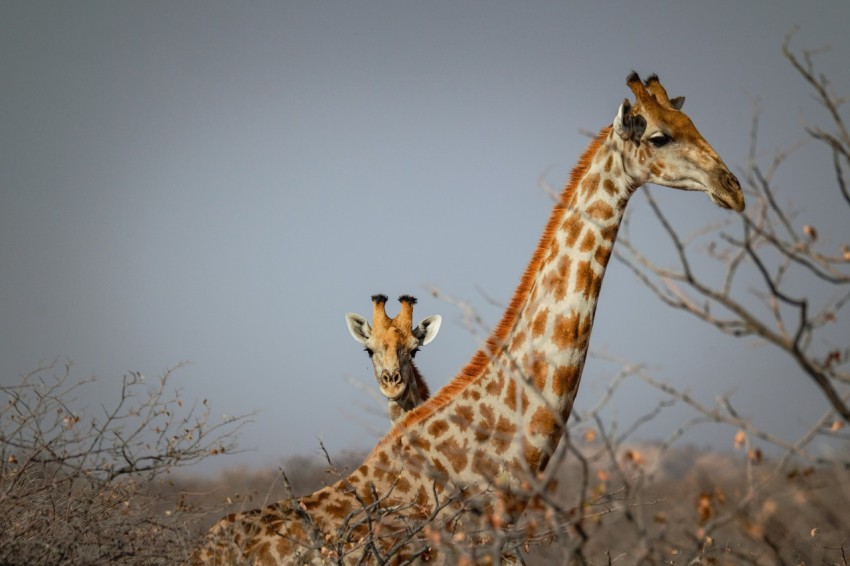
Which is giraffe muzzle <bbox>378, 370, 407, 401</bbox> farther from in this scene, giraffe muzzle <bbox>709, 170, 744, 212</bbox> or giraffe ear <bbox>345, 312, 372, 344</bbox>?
giraffe muzzle <bbox>709, 170, 744, 212</bbox>

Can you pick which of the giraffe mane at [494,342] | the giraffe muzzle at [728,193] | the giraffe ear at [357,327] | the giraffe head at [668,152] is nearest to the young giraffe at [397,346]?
the giraffe ear at [357,327]

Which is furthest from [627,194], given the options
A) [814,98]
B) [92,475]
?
[92,475]

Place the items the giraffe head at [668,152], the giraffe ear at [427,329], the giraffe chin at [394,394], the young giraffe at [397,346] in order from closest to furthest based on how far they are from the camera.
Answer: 1. the giraffe head at [668,152]
2. the giraffe chin at [394,394]
3. the young giraffe at [397,346]
4. the giraffe ear at [427,329]

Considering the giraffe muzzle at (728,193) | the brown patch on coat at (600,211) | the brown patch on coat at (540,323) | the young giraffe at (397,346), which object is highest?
the young giraffe at (397,346)

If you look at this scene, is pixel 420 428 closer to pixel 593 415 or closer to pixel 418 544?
pixel 418 544

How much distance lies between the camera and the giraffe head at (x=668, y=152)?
579cm

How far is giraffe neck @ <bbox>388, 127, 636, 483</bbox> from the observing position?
213 inches

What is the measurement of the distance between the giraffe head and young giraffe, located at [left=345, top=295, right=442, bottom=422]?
4000mm

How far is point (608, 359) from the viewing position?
317cm

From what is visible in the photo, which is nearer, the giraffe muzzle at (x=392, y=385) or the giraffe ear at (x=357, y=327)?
the giraffe muzzle at (x=392, y=385)

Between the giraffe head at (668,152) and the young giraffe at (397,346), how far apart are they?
4.00 m

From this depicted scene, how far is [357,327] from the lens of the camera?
10.9m

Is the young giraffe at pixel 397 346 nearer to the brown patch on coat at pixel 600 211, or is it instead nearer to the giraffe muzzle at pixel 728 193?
the brown patch on coat at pixel 600 211

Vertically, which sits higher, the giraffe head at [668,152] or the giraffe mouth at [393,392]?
the giraffe mouth at [393,392]
